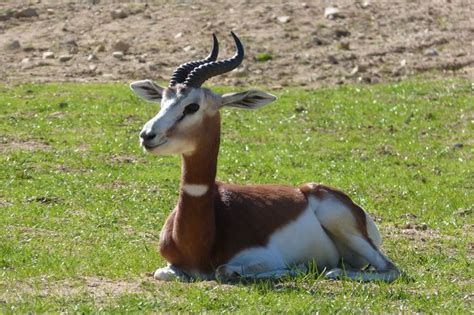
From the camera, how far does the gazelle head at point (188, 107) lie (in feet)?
36.8

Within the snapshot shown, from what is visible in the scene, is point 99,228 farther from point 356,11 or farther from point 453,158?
point 356,11

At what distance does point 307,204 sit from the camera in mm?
12242

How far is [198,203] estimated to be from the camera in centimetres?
1147

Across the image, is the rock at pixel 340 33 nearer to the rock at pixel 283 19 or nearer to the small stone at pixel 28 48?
the rock at pixel 283 19

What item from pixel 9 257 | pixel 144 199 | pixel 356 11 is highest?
pixel 9 257

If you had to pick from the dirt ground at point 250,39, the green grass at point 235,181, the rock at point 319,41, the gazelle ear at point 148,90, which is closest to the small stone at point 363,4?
the dirt ground at point 250,39

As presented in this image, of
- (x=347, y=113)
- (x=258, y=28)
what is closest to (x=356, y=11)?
(x=258, y=28)

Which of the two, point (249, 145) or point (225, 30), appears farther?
point (225, 30)

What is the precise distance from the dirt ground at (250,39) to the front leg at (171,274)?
40.5 ft

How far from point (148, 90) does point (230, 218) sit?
1.44 m

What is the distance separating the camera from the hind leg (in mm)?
12141

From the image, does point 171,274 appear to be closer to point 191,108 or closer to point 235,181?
point 191,108

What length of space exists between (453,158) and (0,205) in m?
6.72

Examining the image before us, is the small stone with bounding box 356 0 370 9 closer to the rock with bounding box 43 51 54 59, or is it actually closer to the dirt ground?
the dirt ground
